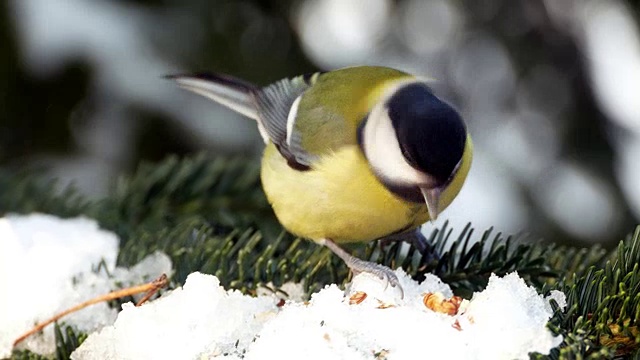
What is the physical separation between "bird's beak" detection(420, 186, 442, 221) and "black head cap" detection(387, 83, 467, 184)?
2cm

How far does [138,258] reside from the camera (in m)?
1.08

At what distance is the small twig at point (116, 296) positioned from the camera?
85 cm

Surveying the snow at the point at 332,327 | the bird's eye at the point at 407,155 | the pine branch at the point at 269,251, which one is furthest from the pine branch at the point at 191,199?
the snow at the point at 332,327

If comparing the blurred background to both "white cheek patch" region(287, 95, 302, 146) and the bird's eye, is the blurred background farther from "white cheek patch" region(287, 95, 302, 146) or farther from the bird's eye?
the bird's eye

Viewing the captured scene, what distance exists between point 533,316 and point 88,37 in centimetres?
173

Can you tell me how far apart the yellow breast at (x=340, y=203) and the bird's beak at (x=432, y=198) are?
42 millimetres

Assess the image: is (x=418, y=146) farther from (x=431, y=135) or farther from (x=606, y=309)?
(x=606, y=309)

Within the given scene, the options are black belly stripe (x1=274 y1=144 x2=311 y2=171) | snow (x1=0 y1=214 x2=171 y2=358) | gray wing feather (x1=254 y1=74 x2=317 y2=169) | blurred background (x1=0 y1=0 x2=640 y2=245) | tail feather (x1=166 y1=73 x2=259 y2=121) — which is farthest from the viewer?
blurred background (x1=0 y1=0 x2=640 y2=245)

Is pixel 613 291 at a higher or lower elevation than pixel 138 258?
higher

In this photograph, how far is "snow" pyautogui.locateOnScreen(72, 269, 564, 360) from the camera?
0.69 metres

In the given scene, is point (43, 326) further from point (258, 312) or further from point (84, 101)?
point (84, 101)

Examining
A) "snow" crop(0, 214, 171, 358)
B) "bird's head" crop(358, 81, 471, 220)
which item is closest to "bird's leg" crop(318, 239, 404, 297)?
"bird's head" crop(358, 81, 471, 220)

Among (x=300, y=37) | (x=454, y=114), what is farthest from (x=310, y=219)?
(x=300, y=37)

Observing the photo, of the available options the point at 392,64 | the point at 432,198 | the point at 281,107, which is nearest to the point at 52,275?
the point at 432,198
